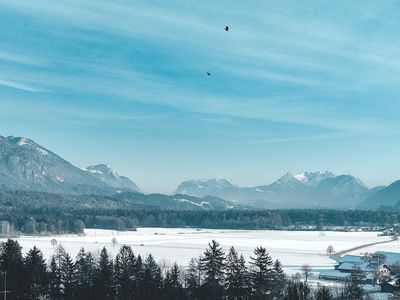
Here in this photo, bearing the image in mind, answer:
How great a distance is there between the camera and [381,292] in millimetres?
75625

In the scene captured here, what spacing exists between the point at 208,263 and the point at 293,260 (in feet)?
201

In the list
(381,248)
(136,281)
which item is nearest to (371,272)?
(381,248)

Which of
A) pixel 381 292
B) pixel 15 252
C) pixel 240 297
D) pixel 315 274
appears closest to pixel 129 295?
pixel 240 297

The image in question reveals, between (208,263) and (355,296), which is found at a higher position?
(208,263)

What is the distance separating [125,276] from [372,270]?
53.9 metres

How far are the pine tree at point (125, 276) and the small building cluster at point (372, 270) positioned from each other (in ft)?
123

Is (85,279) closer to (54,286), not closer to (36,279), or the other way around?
(54,286)

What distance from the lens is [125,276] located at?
50.0m

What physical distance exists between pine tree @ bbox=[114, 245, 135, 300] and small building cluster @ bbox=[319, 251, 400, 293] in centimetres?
3764

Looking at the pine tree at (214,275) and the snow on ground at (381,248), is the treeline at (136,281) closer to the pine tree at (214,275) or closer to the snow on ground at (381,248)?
the pine tree at (214,275)

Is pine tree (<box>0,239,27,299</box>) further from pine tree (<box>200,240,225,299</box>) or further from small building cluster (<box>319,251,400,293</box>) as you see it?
small building cluster (<box>319,251,400,293</box>)

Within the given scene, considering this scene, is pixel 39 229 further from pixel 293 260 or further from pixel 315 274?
pixel 315 274

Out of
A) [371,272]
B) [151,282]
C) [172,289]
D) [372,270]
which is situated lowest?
[371,272]

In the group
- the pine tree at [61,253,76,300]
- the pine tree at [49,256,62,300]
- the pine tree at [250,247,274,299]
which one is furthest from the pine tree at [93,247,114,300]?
the pine tree at [250,247,274,299]
